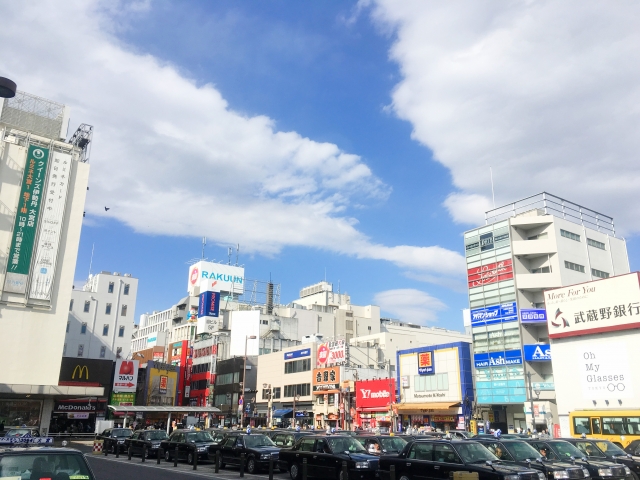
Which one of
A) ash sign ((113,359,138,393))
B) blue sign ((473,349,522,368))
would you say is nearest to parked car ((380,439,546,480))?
blue sign ((473,349,522,368))

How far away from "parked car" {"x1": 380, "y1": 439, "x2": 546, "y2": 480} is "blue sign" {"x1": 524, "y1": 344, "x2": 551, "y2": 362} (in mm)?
34331

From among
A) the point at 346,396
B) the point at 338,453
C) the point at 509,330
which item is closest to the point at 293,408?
the point at 346,396

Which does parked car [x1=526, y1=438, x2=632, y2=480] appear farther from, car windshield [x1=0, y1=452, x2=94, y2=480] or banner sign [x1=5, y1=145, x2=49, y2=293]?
banner sign [x1=5, y1=145, x2=49, y2=293]

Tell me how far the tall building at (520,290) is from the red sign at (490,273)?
0.10 m

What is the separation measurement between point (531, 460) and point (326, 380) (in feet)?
156

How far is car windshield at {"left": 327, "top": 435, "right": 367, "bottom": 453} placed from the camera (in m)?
18.2

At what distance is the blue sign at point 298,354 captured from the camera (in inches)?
2596

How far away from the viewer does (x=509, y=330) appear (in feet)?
160

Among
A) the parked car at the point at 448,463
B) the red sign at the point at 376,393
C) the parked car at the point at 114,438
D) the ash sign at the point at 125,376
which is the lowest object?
the parked car at the point at 114,438

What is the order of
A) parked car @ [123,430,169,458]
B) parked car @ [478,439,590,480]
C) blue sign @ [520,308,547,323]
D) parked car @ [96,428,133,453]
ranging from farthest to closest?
blue sign @ [520,308,547,323] → parked car @ [96,428,133,453] → parked car @ [123,430,169,458] → parked car @ [478,439,590,480]

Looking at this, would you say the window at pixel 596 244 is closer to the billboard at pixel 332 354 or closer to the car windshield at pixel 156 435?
the billboard at pixel 332 354

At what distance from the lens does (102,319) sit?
3300 inches

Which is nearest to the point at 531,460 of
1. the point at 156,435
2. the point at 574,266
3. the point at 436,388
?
the point at 156,435

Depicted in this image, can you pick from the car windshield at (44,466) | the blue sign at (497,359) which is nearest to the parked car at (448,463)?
the car windshield at (44,466)
